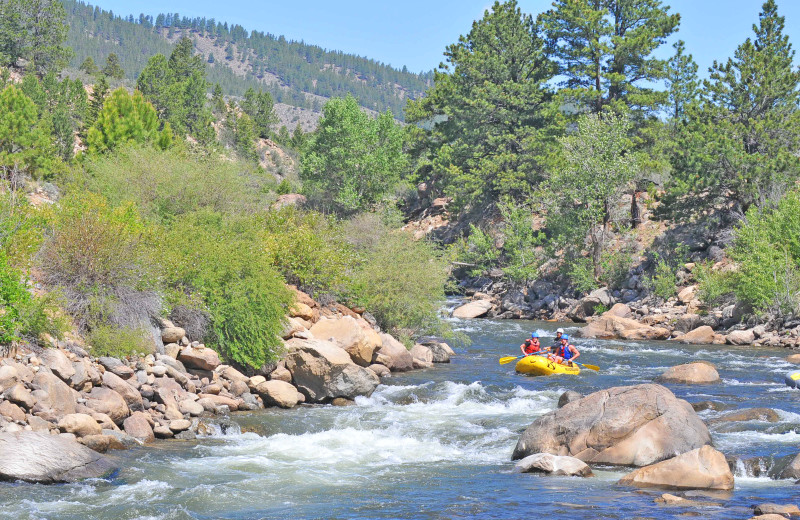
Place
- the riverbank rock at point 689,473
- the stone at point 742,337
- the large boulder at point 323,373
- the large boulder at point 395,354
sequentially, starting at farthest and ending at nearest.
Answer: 1. the stone at point 742,337
2. the large boulder at point 395,354
3. the large boulder at point 323,373
4. the riverbank rock at point 689,473

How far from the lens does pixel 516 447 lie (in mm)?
12383

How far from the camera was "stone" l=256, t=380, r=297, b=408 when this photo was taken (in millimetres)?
15812

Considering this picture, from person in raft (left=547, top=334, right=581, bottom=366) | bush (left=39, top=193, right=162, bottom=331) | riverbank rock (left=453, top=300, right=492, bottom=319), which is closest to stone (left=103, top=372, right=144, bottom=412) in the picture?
bush (left=39, top=193, right=162, bottom=331)

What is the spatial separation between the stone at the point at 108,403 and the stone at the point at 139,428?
0.14m

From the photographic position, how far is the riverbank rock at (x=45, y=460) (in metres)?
9.84

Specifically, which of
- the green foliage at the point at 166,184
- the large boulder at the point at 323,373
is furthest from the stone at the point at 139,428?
the green foliage at the point at 166,184

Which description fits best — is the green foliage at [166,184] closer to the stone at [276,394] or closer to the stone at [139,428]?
the stone at [276,394]

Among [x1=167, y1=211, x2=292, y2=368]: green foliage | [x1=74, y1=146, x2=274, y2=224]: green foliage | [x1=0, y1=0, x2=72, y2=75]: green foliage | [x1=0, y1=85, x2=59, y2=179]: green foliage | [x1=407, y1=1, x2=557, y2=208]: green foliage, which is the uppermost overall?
[x1=0, y1=0, x2=72, y2=75]: green foliage

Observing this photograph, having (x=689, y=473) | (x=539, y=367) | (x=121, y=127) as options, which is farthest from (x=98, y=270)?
(x=121, y=127)

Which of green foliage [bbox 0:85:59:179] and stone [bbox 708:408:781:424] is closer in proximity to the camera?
stone [bbox 708:408:781:424]

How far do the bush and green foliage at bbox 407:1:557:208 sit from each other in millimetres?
30834

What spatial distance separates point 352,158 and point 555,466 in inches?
1396

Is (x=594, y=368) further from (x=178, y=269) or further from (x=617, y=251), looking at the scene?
(x=617, y=251)

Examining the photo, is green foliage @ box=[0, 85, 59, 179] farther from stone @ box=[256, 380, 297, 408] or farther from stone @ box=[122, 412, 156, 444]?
stone @ box=[122, 412, 156, 444]
